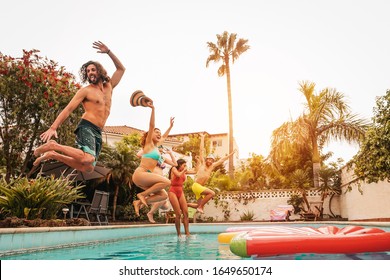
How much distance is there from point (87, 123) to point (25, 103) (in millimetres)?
5081

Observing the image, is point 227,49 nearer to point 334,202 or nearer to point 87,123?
point 334,202

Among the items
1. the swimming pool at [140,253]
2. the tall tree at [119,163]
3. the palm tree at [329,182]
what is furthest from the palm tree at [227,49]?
the swimming pool at [140,253]

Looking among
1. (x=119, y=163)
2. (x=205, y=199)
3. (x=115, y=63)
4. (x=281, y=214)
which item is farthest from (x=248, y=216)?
(x=115, y=63)

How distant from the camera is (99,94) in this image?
3514 millimetres

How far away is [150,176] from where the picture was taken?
17.1 feet

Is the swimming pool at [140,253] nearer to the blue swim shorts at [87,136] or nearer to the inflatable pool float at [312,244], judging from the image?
the inflatable pool float at [312,244]

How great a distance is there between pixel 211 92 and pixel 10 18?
3.00 m

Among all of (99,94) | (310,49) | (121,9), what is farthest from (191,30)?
(99,94)

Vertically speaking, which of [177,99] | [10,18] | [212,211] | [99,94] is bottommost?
[212,211]

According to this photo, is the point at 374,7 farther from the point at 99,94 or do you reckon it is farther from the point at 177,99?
the point at 99,94

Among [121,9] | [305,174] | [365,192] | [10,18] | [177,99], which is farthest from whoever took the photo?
[305,174]

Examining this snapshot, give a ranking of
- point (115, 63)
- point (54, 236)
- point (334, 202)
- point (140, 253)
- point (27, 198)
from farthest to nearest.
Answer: point (334, 202)
point (27, 198)
point (54, 236)
point (140, 253)
point (115, 63)

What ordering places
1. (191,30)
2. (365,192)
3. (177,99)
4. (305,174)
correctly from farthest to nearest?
1. (305,174)
2. (365,192)
3. (177,99)
4. (191,30)

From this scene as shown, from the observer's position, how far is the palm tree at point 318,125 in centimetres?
1501
